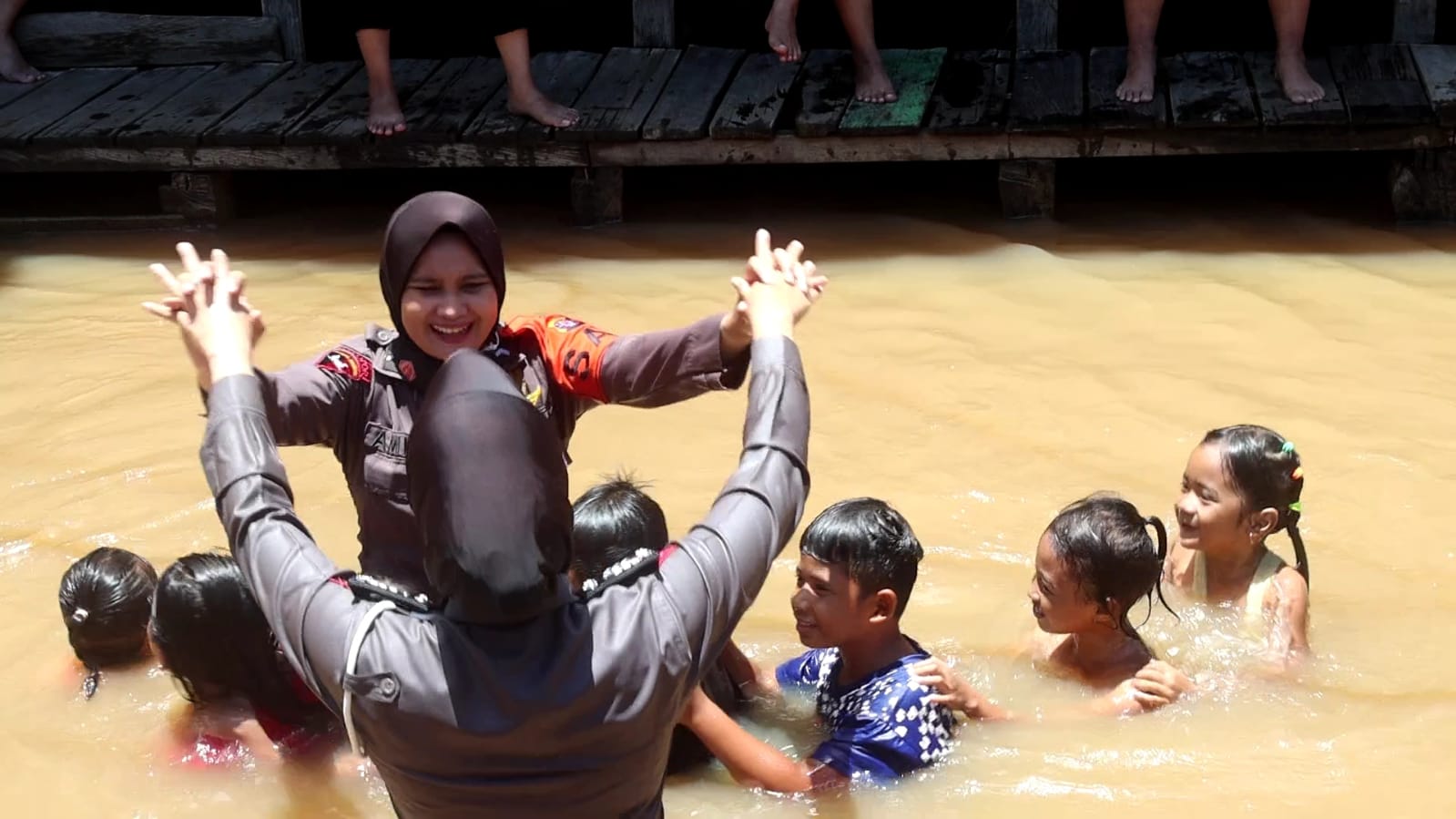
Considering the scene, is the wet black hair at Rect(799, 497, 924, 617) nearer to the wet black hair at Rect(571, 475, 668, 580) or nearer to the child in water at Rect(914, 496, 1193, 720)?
the child in water at Rect(914, 496, 1193, 720)

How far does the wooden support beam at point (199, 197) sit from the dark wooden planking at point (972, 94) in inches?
123

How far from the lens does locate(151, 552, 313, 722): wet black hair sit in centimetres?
327

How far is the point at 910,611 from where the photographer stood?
398cm

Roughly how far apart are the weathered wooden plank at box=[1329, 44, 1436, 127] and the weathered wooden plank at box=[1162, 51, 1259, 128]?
0.38m

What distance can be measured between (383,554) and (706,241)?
386 centimetres

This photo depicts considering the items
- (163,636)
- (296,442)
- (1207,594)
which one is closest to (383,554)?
(296,442)

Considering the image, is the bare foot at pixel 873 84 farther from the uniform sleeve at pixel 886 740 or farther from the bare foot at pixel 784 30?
the uniform sleeve at pixel 886 740

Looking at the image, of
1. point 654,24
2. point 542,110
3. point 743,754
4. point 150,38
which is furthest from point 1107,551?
point 150,38

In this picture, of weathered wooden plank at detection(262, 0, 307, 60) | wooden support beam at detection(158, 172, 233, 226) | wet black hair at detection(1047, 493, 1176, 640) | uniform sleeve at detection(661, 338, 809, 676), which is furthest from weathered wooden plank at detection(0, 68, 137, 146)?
uniform sleeve at detection(661, 338, 809, 676)

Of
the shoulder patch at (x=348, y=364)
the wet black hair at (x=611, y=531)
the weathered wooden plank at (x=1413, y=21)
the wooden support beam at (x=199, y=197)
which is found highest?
the shoulder patch at (x=348, y=364)

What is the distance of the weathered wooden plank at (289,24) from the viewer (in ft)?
24.9

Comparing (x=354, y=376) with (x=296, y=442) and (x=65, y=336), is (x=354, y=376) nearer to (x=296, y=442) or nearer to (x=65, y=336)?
(x=296, y=442)

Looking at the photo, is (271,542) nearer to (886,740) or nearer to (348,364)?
(348,364)

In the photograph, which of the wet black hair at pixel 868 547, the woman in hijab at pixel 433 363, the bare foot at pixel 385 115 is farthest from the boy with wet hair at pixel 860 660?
the bare foot at pixel 385 115
